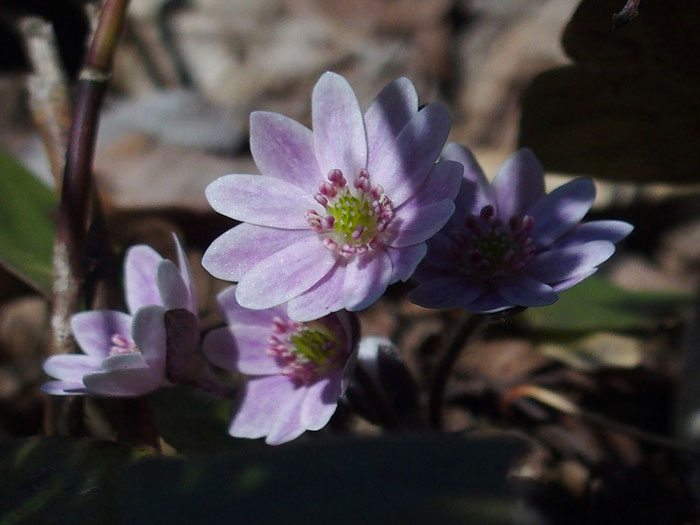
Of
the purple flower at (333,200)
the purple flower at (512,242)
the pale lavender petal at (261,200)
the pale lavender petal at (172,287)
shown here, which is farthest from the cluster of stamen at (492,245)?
the pale lavender petal at (172,287)

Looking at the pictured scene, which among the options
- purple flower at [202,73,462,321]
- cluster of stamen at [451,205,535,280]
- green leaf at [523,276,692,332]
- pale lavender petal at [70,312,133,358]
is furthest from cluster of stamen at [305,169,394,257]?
green leaf at [523,276,692,332]

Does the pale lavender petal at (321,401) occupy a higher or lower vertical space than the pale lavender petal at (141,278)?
lower

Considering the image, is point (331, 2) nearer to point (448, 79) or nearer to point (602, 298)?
point (448, 79)

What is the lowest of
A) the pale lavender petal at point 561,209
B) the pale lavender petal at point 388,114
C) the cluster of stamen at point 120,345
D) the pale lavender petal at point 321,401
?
the pale lavender petal at point 321,401

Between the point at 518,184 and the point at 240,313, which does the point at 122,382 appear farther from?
the point at 518,184

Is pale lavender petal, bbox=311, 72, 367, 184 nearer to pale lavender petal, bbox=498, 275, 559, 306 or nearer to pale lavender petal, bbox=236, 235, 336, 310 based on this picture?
pale lavender petal, bbox=236, 235, 336, 310

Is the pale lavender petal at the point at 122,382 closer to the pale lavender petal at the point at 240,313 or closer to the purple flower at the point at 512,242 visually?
the pale lavender petal at the point at 240,313
